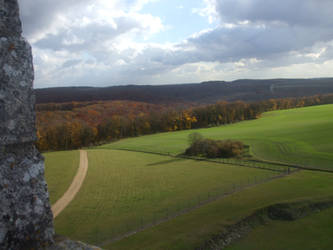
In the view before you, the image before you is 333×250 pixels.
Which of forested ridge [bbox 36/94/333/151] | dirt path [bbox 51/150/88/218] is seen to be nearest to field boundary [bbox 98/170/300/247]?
dirt path [bbox 51/150/88/218]

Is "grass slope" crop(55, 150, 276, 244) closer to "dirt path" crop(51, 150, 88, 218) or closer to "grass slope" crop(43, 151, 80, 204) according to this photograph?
"dirt path" crop(51, 150, 88, 218)

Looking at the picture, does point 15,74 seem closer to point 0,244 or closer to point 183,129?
point 0,244

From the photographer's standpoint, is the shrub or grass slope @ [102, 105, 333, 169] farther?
the shrub

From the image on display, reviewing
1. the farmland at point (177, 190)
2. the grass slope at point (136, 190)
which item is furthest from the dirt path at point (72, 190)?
the farmland at point (177, 190)

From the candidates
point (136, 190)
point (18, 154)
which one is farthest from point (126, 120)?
point (18, 154)

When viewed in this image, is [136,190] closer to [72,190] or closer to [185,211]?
[72,190]
